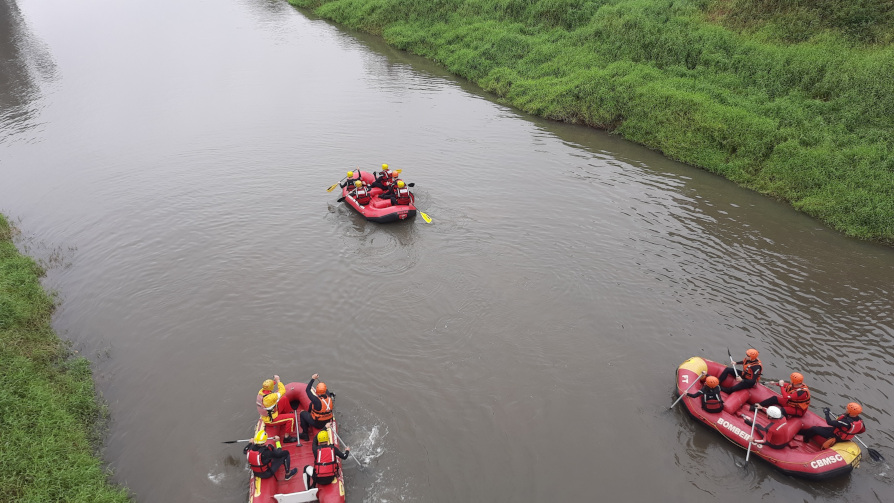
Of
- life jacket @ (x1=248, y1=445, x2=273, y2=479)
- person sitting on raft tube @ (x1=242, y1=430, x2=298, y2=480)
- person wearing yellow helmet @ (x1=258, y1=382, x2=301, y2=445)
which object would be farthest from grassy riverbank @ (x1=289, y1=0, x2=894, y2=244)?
life jacket @ (x1=248, y1=445, x2=273, y2=479)

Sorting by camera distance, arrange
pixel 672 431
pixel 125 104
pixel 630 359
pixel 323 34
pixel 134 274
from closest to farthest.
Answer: pixel 672 431, pixel 630 359, pixel 134 274, pixel 125 104, pixel 323 34

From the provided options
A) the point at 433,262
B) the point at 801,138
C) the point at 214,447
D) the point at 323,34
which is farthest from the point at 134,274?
the point at 323,34

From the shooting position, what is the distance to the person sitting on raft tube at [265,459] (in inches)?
384

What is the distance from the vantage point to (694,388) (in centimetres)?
1221

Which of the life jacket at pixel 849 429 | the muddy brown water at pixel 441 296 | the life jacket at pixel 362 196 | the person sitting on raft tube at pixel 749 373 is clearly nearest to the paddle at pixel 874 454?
the muddy brown water at pixel 441 296

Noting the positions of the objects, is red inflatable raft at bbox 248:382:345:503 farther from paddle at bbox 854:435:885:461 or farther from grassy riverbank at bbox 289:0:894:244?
grassy riverbank at bbox 289:0:894:244

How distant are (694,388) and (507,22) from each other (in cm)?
3214

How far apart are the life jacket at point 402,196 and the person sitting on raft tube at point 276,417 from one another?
9.44 m

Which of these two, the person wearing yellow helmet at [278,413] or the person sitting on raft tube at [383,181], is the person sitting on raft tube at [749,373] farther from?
the person sitting on raft tube at [383,181]

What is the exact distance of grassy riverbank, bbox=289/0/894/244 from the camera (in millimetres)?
20219

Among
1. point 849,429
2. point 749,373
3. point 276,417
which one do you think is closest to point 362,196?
point 276,417

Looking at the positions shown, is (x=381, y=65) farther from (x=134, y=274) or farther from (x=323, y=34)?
(x=134, y=274)

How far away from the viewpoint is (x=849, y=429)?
10.7 m

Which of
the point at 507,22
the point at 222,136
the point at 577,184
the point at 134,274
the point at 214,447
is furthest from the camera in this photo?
the point at 507,22
